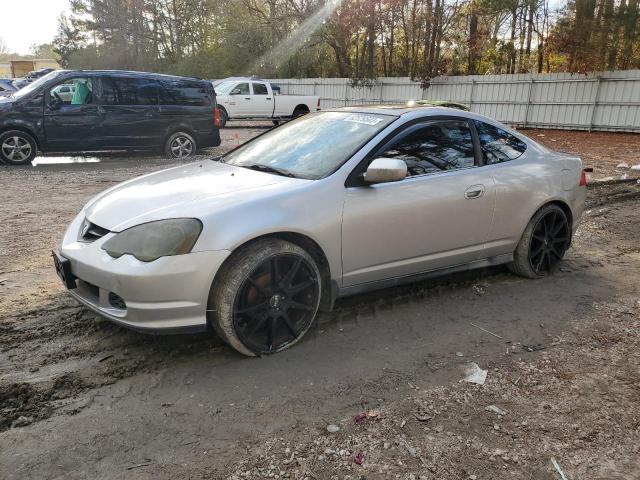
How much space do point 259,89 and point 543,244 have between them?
1750 centimetres

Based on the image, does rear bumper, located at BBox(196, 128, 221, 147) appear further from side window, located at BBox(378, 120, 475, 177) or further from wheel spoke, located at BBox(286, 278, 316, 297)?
wheel spoke, located at BBox(286, 278, 316, 297)

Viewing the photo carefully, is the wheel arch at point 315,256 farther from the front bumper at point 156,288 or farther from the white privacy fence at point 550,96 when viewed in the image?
the white privacy fence at point 550,96

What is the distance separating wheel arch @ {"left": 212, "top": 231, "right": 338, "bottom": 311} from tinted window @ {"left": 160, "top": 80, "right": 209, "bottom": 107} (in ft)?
30.0

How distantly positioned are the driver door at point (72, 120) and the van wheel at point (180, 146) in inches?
61.3

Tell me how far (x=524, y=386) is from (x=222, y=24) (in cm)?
4121

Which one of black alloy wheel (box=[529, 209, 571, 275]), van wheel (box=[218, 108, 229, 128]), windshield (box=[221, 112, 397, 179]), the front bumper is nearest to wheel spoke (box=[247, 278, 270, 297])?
the front bumper

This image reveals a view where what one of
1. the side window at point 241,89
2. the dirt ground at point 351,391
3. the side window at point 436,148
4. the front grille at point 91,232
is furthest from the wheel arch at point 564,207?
the side window at point 241,89

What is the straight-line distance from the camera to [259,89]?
20750 millimetres

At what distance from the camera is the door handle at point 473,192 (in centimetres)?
417

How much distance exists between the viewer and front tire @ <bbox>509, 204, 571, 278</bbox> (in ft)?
15.6

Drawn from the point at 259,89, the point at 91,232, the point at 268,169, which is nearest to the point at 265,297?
the point at 268,169

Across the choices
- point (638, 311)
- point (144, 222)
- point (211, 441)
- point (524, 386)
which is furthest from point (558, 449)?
point (144, 222)

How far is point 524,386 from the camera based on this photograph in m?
3.15

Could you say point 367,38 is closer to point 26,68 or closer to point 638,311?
point 638,311
